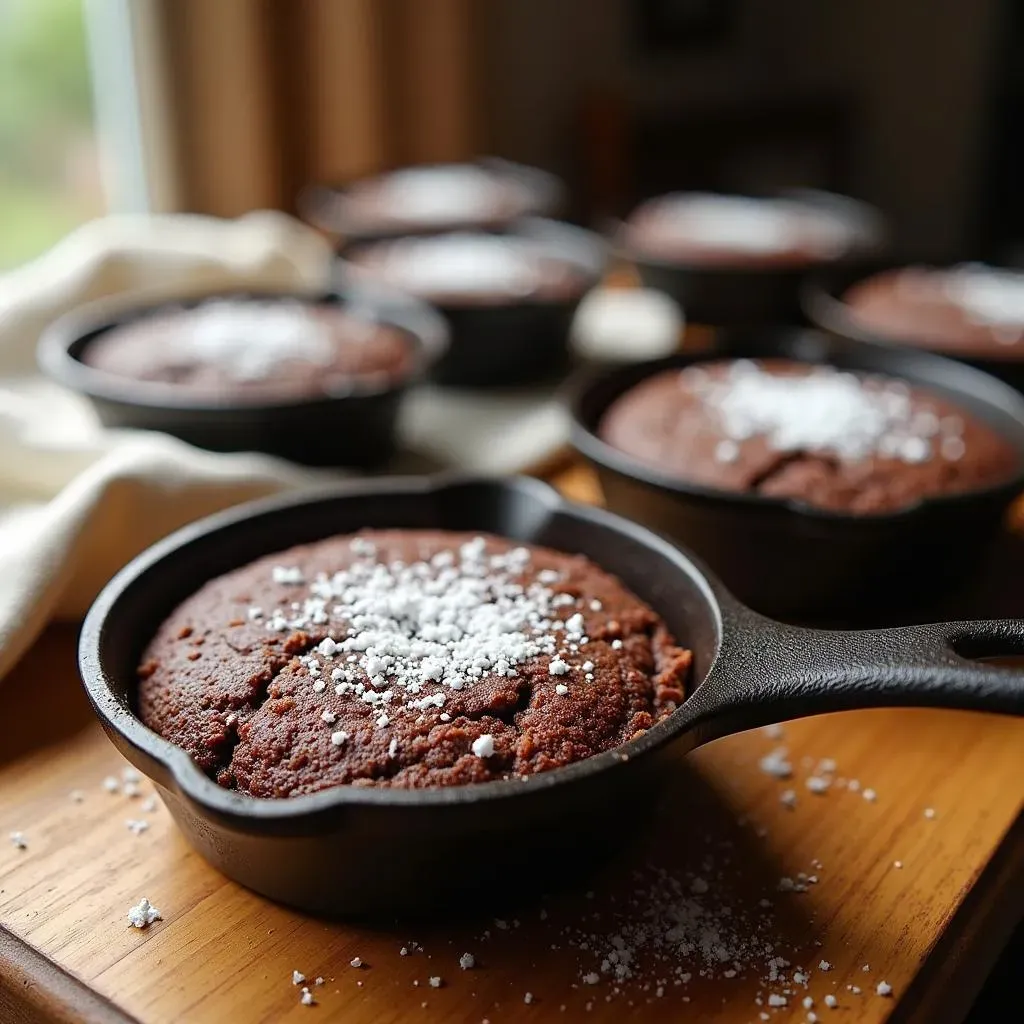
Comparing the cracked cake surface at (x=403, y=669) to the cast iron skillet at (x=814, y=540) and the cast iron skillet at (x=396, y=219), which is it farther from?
the cast iron skillet at (x=396, y=219)

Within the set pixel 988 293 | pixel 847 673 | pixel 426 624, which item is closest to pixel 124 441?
pixel 426 624

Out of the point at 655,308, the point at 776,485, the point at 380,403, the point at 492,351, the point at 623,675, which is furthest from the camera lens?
the point at 655,308

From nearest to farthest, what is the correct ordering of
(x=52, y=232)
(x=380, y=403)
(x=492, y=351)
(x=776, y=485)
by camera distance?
(x=776, y=485) → (x=380, y=403) → (x=492, y=351) → (x=52, y=232)

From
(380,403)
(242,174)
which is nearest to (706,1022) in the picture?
(380,403)

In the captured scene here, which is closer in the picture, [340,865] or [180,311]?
[340,865]

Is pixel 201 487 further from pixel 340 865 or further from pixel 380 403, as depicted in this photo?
pixel 340 865

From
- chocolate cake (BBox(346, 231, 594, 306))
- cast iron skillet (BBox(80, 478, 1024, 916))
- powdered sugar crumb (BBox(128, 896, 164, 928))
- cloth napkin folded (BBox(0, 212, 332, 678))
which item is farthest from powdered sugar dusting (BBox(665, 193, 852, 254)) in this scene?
powdered sugar crumb (BBox(128, 896, 164, 928))

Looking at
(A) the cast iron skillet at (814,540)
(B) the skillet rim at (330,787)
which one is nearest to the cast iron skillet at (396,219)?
(A) the cast iron skillet at (814,540)
